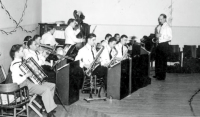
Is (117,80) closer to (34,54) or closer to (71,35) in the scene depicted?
(34,54)

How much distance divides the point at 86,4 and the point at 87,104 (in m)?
5.81

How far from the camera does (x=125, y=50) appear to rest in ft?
28.5

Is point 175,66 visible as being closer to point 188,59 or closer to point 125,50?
point 188,59

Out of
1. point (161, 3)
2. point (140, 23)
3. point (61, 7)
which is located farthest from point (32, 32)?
point (161, 3)

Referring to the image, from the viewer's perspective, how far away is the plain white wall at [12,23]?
731 centimetres

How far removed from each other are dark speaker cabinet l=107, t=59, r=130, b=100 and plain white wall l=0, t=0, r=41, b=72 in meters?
2.67

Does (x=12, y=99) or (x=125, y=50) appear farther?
(x=125, y=50)

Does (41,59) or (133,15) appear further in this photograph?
(133,15)

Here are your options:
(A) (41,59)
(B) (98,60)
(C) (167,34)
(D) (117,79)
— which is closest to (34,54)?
(A) (41,59)

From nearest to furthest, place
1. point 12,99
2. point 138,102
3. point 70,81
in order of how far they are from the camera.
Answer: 1. point 12,99
2. point 70,81
3. point 138,102

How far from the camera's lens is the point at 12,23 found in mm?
7941

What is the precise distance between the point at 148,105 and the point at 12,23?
4.14 metres

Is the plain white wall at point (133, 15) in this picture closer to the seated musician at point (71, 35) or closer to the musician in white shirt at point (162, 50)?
the musician in white shirt at point (162, 50)

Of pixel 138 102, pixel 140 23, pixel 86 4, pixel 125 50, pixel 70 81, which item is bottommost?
pixel 138 102
